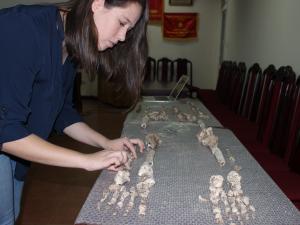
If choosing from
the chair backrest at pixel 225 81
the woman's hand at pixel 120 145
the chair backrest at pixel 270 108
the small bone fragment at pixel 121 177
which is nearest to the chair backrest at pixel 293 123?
the chair backrest at pixel 270 108

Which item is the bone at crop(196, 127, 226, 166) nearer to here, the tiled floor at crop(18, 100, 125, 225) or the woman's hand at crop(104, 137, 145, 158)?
the woman's hand at crop(104, 137, 145, 158)

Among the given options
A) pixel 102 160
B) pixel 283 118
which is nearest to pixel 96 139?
pixel 102 160

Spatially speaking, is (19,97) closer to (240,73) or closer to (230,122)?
(230,122)

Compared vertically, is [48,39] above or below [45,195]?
above

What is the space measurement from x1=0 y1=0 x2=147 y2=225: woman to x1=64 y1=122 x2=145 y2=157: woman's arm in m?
0.13

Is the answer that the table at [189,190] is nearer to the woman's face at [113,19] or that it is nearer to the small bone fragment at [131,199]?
the small bone fragment at [131,199]

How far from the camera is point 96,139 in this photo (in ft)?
4.08

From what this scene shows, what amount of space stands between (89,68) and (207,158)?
0.62m

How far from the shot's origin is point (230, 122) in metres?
2.71

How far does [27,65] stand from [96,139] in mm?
490

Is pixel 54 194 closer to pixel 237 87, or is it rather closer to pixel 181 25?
pixel 237 87

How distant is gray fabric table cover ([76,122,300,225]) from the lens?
87 cm

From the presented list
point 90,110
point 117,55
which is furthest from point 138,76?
point 90,110

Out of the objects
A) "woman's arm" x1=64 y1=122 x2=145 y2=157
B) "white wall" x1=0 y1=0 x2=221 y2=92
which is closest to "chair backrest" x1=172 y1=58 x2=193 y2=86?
"white wall" x1=0 y1=0 x2=221 y2=92
